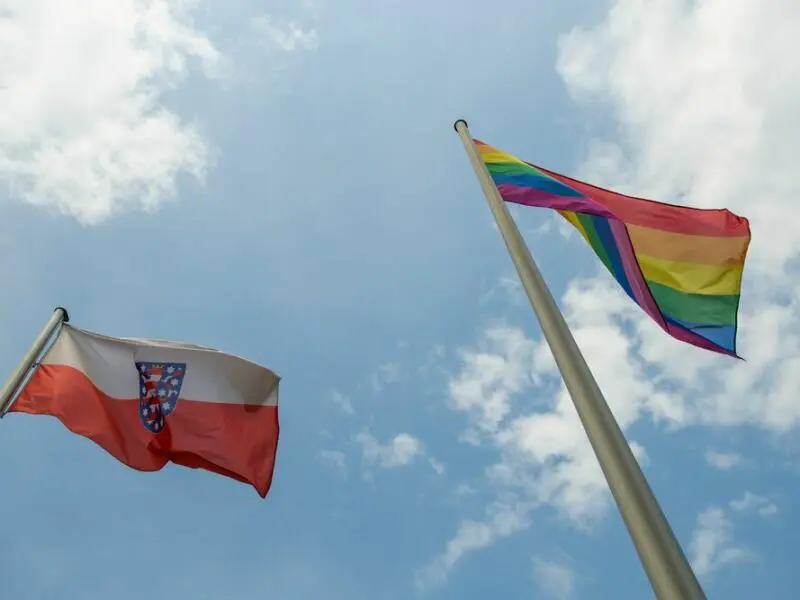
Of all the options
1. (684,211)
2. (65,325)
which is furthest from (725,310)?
(65,325)

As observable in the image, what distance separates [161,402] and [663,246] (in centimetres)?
819

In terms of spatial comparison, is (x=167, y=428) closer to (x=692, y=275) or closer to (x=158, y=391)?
(x=158, y=391)

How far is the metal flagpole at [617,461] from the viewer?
4785mm

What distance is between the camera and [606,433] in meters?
5.86

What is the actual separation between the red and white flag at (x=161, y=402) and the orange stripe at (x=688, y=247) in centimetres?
651

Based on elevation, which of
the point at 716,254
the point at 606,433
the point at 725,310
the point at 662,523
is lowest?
the point at 662,523

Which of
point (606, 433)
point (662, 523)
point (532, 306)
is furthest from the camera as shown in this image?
point (532, 306)

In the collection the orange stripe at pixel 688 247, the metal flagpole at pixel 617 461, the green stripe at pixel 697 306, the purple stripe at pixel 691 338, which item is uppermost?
the orange stripe at pixel 688 247

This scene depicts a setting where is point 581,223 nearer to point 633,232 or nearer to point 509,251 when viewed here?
point 633,232

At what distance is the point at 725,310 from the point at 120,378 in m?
9.13

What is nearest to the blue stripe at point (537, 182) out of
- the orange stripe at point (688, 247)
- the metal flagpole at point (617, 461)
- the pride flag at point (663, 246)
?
the pride flag at point (663, 246)

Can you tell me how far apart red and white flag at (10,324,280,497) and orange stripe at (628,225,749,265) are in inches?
256

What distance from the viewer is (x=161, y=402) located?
1116cm

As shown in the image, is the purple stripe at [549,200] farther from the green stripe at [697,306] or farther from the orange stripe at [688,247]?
the green stripe at [697,306]
